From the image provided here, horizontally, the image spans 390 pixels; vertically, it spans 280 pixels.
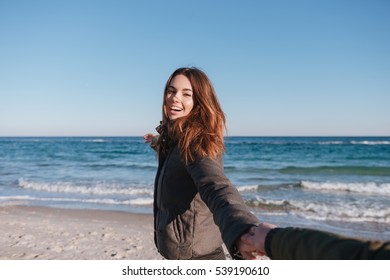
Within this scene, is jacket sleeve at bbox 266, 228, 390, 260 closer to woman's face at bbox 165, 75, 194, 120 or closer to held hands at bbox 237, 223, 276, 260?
held hands at bbox 237, 223, 276, 260

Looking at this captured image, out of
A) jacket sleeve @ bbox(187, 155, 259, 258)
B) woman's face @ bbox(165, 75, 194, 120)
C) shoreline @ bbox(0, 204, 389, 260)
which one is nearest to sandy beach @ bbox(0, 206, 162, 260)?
shoreline @ bbox(0, 204, 389, 260)

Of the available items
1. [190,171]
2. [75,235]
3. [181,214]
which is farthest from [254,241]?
[75,235]

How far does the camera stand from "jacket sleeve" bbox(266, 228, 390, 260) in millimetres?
768

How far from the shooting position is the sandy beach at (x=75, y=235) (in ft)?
18.0

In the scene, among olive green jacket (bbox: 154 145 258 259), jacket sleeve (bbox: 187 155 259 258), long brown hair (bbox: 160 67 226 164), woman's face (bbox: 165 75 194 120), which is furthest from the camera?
woman's face (bbox: 165 75 194 120)

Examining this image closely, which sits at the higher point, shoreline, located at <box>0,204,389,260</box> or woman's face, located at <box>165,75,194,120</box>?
woman's face, located at <box>165,75,194,120</box>

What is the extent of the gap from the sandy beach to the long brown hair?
3.95 metres

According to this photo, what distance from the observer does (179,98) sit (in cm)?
209

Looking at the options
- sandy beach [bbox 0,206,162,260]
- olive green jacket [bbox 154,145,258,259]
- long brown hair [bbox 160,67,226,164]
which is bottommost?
sandy beach [bbox 0,206,162,260]

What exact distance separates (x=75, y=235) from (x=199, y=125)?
5596 millimetres

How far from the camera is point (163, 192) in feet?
6.19

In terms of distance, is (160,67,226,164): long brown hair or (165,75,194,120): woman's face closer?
(160,67,226,164): long brown hair

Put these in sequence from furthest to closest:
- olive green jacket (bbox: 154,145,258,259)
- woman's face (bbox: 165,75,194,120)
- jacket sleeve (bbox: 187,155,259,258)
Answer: woman's face (bbox: 165,75,194,120) → olive green jacket (bbox: 154,145,258,259) → jacket sleeve (bbox: 187,155,259,258)

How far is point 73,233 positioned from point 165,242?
5354mm
